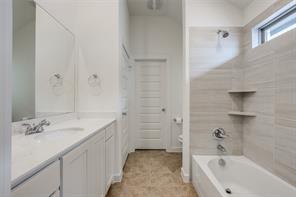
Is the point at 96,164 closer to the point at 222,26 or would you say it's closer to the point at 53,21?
the point at 53,21

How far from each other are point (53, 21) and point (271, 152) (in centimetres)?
287

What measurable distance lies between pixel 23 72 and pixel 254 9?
8.99 feet

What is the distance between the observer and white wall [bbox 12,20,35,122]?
1.42 metres

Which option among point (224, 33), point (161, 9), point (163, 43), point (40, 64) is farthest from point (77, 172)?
point (161, 9)

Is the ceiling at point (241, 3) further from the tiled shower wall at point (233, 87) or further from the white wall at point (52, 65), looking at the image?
the white wall at point (52, 65)

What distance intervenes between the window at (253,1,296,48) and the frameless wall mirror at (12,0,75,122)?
2.49 meters

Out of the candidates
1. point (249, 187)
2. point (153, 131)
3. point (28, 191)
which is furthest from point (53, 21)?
point (249, 187)

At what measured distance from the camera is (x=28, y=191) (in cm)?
70

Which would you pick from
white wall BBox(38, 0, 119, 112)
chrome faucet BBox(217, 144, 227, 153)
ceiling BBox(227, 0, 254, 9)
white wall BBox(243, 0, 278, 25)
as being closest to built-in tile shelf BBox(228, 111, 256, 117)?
chrome faucet BBox(217, 144, 227, 153)

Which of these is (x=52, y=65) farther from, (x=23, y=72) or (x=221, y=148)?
(x=221, y=148)

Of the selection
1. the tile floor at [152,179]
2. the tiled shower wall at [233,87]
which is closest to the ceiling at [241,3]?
the tiled shower wall at [233,87]

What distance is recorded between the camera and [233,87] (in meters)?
2.41

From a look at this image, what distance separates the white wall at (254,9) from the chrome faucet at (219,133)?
1.53 meters

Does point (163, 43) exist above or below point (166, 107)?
above
